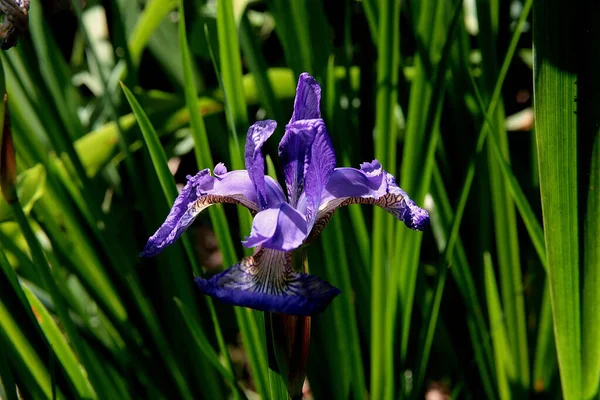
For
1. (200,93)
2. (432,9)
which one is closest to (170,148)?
(200,93)

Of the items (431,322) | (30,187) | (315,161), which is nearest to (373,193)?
(315,161)

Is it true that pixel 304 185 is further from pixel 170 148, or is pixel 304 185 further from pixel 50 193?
pixel 170 148

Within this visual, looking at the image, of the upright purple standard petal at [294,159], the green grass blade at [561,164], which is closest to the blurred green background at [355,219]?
the green grass blade at [561,164]

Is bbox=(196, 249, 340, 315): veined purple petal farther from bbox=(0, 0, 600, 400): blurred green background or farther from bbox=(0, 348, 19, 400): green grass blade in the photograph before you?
bbox=(0, 348, 19, 400): green grass blade

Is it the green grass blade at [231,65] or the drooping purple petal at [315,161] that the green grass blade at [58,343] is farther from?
the drooping purple petal at [315,161]

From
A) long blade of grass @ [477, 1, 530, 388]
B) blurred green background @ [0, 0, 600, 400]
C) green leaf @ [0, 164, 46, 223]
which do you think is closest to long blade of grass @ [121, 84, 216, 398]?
blurred green background @ [0, 0, 600, 400]

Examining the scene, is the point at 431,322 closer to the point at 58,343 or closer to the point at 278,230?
the point at 278,230
